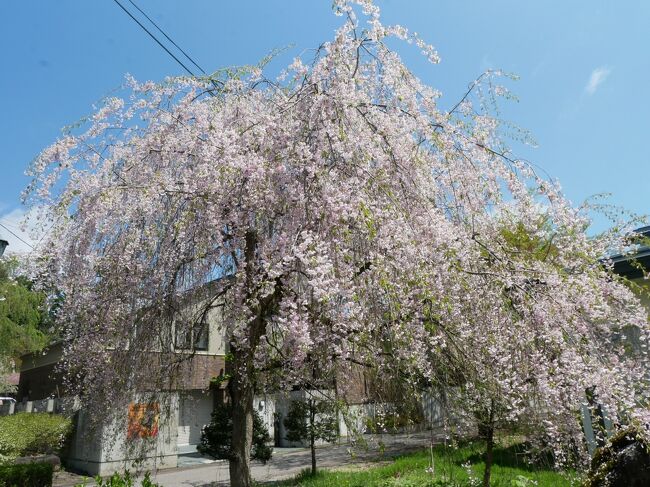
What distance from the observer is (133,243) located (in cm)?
555

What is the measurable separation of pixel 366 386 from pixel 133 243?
11.2 feet

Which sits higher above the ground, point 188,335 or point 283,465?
point 188,335

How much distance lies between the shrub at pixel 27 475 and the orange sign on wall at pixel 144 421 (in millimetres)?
1677

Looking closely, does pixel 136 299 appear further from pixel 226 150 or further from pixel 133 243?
pixel 226 150

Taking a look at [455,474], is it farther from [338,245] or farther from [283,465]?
[283,465]

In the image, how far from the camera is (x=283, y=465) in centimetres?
1306

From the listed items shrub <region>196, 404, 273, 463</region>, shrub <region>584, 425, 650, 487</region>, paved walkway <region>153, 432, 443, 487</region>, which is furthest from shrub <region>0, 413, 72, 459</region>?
shrub <region>584, 425, 650, 487</region>

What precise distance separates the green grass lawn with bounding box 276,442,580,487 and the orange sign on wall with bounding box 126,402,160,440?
3.49 m

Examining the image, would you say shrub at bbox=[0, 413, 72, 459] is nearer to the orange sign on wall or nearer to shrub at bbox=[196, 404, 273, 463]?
shrub at bbox=[196, 404, 273, 463]

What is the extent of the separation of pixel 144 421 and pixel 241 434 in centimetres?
159

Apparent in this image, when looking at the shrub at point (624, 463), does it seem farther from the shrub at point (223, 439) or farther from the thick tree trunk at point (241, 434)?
the shrub at point (223, 439)

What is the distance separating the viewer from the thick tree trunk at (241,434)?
587 centimetres

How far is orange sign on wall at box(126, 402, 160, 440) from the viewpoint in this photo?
6582 millimetres

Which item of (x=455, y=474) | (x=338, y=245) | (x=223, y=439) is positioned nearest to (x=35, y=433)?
(x=223, y=439)
